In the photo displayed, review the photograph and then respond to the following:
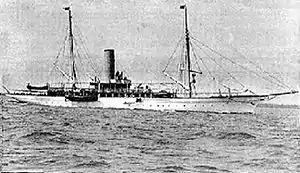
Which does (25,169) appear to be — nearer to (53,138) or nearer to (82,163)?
Result: (82,163)

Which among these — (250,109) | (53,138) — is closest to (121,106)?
(250,109)

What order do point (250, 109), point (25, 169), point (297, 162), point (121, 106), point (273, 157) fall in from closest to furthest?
point (25, 169), point (297, 162), point (273, 157), point (250, 109), point (121, 106)

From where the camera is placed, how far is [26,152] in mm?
10641

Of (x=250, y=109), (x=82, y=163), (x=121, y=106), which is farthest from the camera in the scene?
(x=121, y=106)

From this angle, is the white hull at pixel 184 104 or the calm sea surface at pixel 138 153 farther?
the white hull at pixel 184 104

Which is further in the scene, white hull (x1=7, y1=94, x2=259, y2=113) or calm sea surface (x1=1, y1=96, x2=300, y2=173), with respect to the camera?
white hull (x1=7, y1=94, x2=259, y2=113)

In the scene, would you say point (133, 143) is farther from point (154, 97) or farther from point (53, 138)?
point (154, 97)

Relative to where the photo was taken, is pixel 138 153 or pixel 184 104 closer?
pixel 138 153

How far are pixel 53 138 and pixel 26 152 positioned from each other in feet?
8.24

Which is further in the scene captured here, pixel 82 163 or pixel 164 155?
pixel 164 155

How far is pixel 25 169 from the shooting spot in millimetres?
8984

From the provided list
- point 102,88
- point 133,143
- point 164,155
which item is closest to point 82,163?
point 164,155

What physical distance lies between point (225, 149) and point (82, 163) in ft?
14.2

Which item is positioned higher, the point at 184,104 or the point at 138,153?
the point at 184,104
